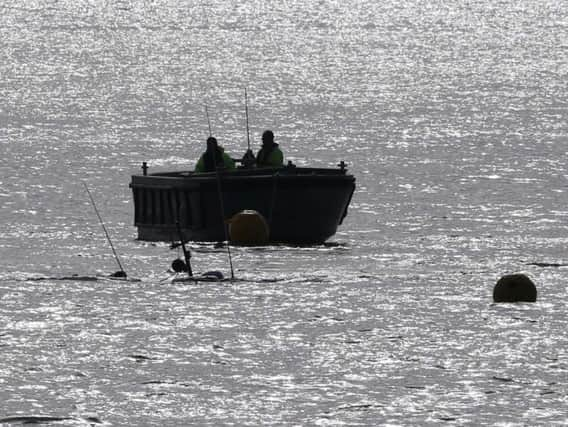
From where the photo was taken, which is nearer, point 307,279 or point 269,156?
point 307,279

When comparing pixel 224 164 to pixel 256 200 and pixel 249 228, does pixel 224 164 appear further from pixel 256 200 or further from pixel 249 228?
pixel 249 228

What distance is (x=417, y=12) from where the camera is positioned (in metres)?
200

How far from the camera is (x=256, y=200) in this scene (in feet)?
98.5

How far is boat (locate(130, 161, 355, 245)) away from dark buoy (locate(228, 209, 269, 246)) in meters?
0.13

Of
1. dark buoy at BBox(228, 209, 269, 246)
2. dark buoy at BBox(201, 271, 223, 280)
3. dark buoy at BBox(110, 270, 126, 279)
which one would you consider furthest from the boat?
dark buoy at BBox(201, 271, 223, 280)

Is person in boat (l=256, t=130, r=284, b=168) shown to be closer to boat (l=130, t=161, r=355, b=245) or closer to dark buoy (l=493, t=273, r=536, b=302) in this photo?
boat (l=130, t=161, r=355, b=245)

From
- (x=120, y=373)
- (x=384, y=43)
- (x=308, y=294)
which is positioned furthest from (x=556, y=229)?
(x=384, y=43)

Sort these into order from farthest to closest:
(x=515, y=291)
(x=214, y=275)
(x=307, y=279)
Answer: (x=307, y=279), (x=214, y=275), (x=515, y=291)

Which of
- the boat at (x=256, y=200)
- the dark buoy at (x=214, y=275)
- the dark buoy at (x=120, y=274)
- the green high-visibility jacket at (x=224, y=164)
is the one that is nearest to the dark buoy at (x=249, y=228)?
the boat at (x=256, y=200)

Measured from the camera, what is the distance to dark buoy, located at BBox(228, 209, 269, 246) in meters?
30.0

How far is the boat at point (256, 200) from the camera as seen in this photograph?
29.8 m

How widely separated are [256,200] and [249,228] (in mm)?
464

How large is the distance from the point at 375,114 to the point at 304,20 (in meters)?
98.1

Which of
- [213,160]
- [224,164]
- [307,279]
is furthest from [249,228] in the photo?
[307,279]
